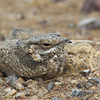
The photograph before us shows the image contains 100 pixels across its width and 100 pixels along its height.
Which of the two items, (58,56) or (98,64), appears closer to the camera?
(58,56)

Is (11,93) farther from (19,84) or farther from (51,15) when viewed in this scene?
(51,15)

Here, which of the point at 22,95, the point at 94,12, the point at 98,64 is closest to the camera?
the point at 22,95

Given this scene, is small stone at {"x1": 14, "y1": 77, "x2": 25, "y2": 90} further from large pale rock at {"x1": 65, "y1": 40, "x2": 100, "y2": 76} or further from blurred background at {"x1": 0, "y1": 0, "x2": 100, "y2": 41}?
blurred background at {"x1": 0, "y1": 0, "x2": 100, "y2": 41}

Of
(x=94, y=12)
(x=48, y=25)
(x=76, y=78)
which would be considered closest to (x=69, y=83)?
(x=76, y=78)

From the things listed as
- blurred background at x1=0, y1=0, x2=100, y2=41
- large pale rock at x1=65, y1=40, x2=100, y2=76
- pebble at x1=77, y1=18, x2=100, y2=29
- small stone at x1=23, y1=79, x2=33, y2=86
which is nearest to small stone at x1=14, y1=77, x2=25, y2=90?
small stone at x1=23, y1=79, x2=33, y2=86

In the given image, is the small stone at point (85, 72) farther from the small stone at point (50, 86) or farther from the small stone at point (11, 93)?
the small stone at point (11, 93)

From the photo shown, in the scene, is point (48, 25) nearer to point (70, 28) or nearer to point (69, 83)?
point (70, 28)
